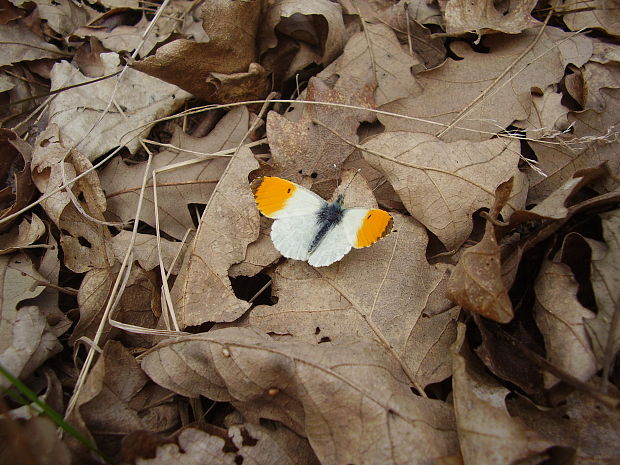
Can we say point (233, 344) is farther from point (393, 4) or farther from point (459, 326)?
point (393, 4)

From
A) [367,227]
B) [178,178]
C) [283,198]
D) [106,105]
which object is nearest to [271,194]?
[283,198]

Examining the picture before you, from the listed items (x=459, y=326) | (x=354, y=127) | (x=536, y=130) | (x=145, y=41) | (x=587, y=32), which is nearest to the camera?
(x=459, y=326)

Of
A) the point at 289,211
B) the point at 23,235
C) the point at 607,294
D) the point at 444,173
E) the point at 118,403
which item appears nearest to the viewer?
the point at 607,294

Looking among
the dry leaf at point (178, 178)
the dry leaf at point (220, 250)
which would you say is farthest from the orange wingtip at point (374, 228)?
the dry leaf at point (178, 178)

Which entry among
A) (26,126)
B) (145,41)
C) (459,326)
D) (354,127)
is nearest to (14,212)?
Result: (26,126)

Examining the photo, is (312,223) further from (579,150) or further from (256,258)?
(579,150)

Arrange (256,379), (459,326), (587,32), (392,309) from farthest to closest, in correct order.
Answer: (587,32)
(392,309)
(459,326)
(256,379)

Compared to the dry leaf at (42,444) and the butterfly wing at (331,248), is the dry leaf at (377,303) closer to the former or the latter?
the butterfly wing at (331,248)
